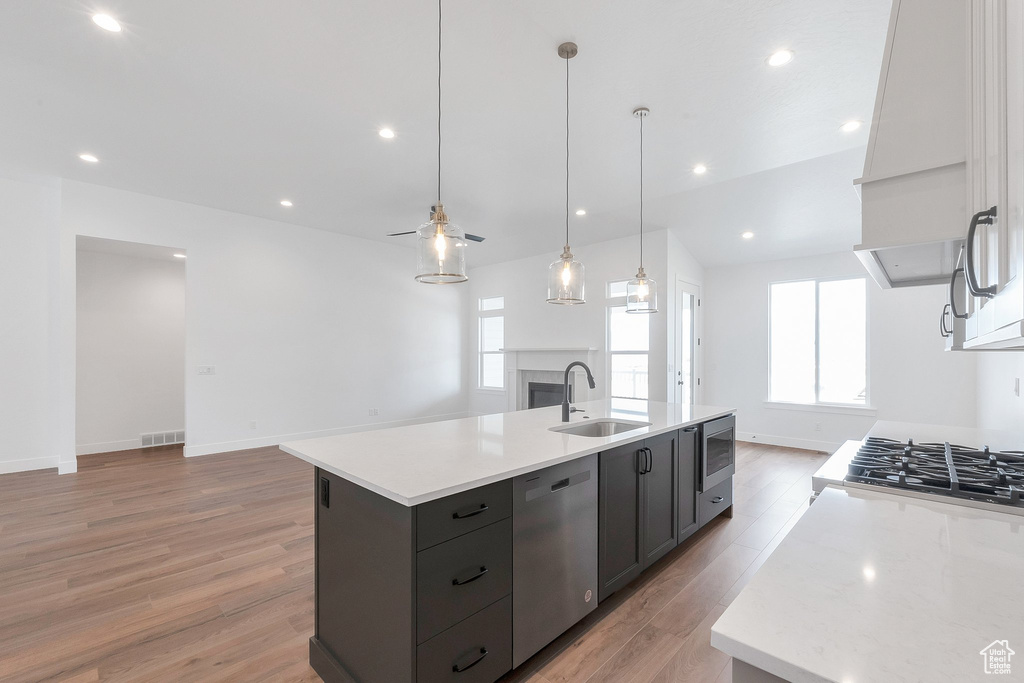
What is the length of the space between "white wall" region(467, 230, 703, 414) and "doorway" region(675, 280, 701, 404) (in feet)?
0.67

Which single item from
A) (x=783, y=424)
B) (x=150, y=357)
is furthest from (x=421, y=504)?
(x=150, y=357)

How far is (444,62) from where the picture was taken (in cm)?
282

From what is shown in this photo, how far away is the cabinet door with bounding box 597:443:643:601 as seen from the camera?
221 centimetres

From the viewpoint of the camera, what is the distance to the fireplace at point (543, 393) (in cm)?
721

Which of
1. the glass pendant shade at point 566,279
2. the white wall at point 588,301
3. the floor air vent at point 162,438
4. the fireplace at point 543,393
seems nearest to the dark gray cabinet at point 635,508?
the glass pendant shade at point 566,279

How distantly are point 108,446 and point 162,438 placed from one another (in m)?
0.56

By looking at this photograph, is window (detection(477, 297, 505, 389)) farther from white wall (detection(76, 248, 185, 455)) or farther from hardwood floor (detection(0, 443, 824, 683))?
white wall (detection(76, 248, 185, 455))

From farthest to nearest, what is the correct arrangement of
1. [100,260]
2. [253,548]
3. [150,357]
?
1. [150,357]
2. [100,260]
3. [253,548]

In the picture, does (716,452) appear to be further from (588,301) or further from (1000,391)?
(588,301)

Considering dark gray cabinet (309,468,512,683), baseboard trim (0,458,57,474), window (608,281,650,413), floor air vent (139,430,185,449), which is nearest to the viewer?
dark gray cabinet (309,468,512,683)

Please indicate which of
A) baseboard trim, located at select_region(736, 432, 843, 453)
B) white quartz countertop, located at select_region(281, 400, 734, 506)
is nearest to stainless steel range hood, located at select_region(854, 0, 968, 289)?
white quartz countertop, located at select_region(281, 400, 734, 506)

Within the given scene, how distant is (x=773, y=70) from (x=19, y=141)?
617cm

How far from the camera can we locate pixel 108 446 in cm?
579

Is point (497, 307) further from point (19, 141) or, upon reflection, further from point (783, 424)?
point (19, 141)
